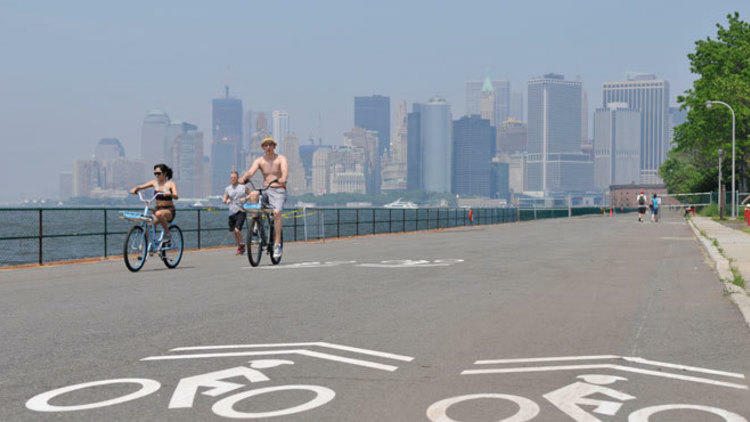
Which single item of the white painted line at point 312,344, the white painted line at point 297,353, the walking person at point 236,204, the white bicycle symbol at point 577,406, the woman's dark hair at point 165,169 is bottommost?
the white painted line at point 312,344

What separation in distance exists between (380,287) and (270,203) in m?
3.80

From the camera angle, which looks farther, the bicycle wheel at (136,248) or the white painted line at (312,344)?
the bicycle wheel at (136,248)

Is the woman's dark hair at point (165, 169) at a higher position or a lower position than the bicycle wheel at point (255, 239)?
higher

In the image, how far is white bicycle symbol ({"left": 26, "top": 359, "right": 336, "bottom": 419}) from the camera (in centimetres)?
Result: 454

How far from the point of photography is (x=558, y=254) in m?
18.4

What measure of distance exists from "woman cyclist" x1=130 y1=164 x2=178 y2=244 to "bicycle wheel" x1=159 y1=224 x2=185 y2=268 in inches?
6.2

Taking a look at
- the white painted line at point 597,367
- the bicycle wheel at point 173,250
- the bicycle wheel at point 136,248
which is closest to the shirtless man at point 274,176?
the bicycle wheel at point 173,250

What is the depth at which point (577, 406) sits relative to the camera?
4.66 meters

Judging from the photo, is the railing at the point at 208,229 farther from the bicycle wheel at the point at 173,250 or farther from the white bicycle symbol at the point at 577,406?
the white bicycle symbol at the point at 577,406

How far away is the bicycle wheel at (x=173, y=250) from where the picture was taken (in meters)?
13.8

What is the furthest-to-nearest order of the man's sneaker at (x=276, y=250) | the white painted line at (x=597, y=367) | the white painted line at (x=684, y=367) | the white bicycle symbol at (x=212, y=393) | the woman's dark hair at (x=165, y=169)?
the man's sneaker at (x=276, y=250)
the woman's dark hair at (x=165, y=169)
the white painted line at (x=684, y=367)
the white painted line at (x=597, y=367)
the white bicycle symbol at (x=212, y=393)

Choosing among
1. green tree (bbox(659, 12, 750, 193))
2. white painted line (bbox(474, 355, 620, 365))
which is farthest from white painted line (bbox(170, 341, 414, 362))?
green tree (bbox(659, 12, 750, 193))

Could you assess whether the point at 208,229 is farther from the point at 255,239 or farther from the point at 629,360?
the point at 629,360

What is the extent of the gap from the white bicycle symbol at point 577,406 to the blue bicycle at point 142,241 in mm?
9409
